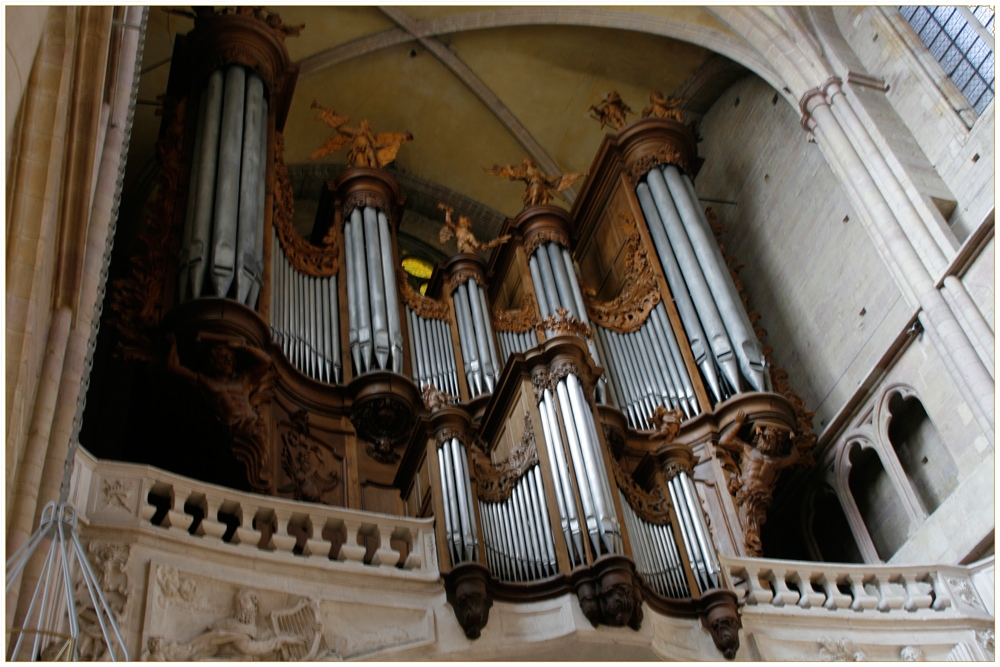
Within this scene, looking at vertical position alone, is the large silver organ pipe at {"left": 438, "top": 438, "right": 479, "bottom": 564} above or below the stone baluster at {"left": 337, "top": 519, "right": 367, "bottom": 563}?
above

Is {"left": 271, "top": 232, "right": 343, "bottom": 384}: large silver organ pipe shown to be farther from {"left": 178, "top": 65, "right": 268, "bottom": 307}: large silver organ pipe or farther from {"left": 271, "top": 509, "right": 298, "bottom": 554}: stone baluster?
{"left": 271, "top": 509, "right": 298, "bottom": 554}: stone baluster

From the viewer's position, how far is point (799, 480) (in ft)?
35.9

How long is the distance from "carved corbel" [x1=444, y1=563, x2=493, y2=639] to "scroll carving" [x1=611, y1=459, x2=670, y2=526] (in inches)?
56.9

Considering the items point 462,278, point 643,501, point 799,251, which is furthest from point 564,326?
point 799,251

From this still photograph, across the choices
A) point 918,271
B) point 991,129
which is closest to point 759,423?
point 918,271

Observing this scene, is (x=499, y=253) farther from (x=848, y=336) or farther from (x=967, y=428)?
(x=967, y=428)

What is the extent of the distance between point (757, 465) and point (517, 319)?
3560 mm

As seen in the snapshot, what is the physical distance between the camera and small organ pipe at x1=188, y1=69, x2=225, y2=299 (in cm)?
962

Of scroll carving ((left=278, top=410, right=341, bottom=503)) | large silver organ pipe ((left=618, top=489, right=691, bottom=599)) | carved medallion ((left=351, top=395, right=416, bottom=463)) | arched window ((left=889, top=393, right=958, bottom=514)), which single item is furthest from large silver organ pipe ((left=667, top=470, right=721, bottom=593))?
scroll carving ((left=278, top=410, right=341, bottom=503))

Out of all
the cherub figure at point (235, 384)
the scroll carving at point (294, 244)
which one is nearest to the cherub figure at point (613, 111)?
the scroll carving at point (294, 244)

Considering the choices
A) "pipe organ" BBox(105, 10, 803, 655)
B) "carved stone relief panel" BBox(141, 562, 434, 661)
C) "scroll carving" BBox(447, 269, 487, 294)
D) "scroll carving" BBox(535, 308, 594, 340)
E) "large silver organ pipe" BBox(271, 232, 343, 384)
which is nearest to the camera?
"carved stone relief panel" BBox(141, 562, 434, 661)

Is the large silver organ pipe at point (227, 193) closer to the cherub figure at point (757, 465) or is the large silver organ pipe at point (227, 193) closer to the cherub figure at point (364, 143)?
the cherub figure at point (364, 143)

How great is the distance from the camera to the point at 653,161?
1345 centimetres

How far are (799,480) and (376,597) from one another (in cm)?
580
